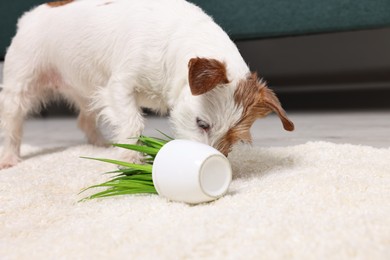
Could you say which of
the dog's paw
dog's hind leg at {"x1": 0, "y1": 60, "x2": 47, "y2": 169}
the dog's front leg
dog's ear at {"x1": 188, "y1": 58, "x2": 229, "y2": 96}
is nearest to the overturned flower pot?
dog's ear at {"x1": 188, "y1": 58, "x2": 229, "y2": 96}

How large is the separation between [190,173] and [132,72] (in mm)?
825

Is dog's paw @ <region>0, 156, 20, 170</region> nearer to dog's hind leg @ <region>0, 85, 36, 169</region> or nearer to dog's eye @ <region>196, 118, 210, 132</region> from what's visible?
dog's hind leg @ <region>0, 85, 36, 169</region>

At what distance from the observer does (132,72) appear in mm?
2098

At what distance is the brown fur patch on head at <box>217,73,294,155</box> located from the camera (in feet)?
5.68

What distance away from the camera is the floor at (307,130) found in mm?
2650

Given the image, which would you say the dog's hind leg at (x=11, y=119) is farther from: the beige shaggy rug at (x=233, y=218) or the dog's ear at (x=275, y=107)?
the dog's ear at (x=275, y=107)

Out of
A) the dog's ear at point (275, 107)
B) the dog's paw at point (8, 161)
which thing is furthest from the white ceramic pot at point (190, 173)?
the dog's paw at point (8, 161)

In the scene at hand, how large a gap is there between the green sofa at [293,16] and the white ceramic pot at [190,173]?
2.08 metres

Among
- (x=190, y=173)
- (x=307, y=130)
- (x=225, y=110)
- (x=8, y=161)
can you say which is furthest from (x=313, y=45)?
(x=190, y=173)

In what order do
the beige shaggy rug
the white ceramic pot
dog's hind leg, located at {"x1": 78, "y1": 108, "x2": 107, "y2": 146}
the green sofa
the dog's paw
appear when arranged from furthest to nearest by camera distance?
the green sofa
dog's hind leg, located at {"x1": 78, "y1": 108, "x2": 107, "y2": 146}
the dog's paw
the white ceramic pot
the beige shaggy rug

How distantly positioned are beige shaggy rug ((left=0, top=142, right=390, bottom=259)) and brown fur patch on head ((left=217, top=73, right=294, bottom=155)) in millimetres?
159

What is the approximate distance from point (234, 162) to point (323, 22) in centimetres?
163

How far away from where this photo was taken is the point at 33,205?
160 cm

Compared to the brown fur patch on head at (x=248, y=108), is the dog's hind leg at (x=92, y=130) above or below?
below
